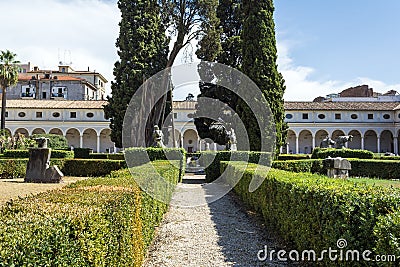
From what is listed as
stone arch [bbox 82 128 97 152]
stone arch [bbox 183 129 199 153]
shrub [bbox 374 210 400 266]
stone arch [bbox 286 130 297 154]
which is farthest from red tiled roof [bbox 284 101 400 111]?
shrub [bbox 374 210 400 266]

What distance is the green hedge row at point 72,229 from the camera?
1.98 metres

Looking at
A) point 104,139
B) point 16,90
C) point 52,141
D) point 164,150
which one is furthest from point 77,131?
point 164,150

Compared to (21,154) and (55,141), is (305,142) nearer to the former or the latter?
(55,141)

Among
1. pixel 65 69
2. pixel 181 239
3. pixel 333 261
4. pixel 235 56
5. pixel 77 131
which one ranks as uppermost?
pixel 65 69

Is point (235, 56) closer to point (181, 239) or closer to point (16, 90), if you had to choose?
point (181, 239)

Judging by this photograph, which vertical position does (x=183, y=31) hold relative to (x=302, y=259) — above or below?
above

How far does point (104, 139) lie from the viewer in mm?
51469

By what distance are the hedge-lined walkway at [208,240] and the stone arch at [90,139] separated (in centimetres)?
4374

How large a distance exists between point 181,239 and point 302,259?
2364 millimetres

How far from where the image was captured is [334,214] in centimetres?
365

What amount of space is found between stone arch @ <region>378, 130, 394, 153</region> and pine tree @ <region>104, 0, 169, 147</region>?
128 feet

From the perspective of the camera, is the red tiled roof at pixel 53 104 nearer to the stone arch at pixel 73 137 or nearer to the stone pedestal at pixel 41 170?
the stone arch at pixel 73 137

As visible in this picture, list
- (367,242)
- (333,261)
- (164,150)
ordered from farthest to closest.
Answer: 1. (164,150)
2. (333,261)
3. (367,242)

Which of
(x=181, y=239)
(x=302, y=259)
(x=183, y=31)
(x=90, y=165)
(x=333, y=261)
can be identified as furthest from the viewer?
(x=183, y=31)
